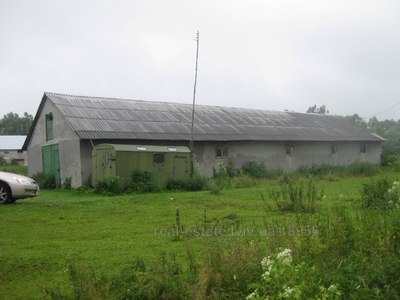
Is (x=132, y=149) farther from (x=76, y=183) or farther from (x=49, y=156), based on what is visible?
(x=49, y=156)

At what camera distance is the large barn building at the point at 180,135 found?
74.0 feet

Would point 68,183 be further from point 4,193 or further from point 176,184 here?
point 4,193

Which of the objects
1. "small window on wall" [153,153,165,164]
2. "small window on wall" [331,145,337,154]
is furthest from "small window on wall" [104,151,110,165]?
"small window on wall" [331,145,337,154]

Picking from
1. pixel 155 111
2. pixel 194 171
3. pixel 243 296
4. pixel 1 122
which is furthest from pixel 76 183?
pixel 1 122

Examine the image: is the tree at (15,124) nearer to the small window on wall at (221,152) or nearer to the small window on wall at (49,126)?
the small window on wall at (49,126)

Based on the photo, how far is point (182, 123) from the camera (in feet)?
87.9

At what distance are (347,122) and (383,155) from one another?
3924mm

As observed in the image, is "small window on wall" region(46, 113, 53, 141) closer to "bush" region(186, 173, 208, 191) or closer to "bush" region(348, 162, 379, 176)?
"bush" region(186, 173, 208, 191)

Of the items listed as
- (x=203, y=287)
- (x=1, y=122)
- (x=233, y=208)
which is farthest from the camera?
(x=1, y=122)

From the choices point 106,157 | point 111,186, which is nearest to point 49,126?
point 106,157

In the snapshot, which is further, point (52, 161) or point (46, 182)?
point (52, 161)

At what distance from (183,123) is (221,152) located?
2854 millimetres

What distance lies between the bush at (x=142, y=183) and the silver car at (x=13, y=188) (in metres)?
5.52

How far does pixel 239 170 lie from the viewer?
26.0 meters
